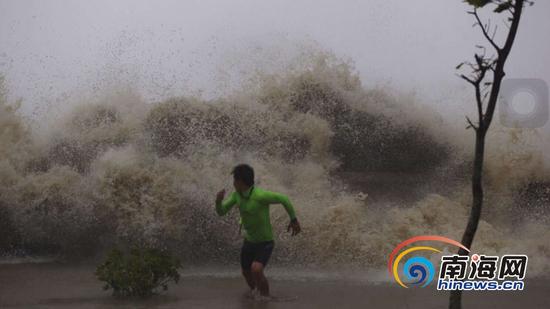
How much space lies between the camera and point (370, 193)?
1051 centimetres

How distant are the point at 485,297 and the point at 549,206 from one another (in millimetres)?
4925

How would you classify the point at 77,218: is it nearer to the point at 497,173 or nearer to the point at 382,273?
the point at 382,273

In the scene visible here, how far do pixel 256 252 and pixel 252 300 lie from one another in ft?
1.32

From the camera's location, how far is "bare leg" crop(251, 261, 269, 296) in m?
6.07

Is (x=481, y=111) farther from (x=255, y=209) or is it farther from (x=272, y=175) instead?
(x=272, y=175)

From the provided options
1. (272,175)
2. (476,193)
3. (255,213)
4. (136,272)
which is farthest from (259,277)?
(272,175)

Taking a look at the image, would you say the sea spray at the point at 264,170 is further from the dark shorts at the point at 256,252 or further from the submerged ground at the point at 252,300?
the dark shorts at the point at 256,252

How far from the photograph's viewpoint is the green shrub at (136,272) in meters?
6.24

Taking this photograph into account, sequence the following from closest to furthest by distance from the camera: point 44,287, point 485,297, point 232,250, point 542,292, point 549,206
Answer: point 485,297
point 542,292
point 44,287
point 232,250
point 549,206

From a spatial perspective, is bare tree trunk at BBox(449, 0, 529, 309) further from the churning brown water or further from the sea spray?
the sea spray

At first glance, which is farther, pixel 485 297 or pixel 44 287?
pixel 44 287

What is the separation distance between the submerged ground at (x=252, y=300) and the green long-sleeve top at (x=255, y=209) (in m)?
0.57

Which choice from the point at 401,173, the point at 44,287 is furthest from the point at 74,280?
the point at 401,173

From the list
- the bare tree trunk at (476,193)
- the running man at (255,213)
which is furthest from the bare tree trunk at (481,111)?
the running man at (255,213)
